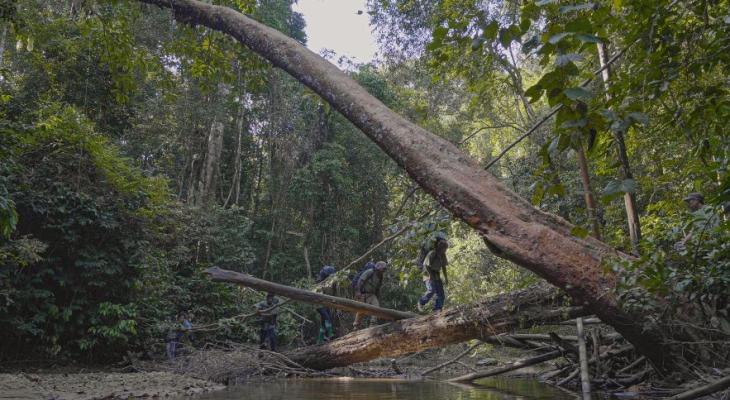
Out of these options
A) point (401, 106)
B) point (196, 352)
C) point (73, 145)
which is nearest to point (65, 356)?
point (196, 352)

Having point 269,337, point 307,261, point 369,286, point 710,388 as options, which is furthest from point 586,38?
point 307,261

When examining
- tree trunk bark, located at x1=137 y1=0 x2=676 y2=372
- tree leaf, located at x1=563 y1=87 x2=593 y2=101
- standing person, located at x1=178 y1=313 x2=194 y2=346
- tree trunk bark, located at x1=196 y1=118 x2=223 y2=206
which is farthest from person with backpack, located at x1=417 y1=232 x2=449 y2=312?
tree trunk bark, located at x1=196 y1=118 x2=223 y2=206

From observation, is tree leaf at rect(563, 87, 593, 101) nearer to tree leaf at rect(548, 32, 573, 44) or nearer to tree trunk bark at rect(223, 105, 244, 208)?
tree leaf at rect(548, 32, 573, 44)

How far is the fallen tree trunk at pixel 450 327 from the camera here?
18.3ft

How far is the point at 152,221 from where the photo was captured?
11008mm

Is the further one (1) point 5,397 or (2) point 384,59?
(2) point 384,59

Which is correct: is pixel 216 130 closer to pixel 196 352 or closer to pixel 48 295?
pixel 48 295

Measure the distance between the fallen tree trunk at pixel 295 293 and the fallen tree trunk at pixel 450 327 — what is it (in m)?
0.24

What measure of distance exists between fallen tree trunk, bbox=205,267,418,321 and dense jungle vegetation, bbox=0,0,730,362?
76 centimetres

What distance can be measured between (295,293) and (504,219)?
3.57 meters

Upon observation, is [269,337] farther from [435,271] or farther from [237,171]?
[237,171]

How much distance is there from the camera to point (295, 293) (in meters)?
6.41

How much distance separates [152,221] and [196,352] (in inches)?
164

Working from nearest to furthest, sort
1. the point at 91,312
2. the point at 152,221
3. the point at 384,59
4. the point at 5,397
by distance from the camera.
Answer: the point at 5,397
the point at 91,312
the point at 152,221
the point at 384,59
